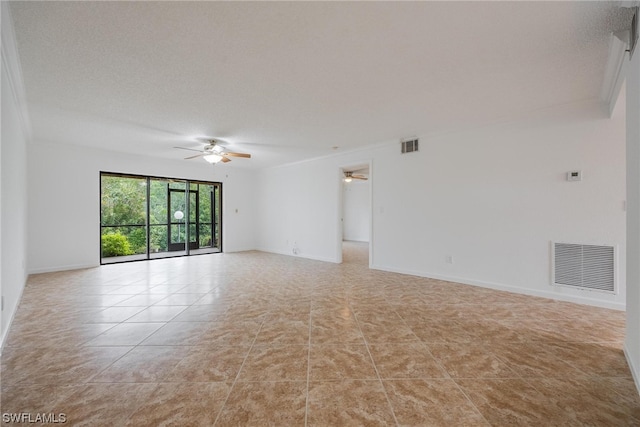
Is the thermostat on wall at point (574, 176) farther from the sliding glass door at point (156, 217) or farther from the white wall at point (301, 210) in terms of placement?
the sliding glass door at point (156, 217)

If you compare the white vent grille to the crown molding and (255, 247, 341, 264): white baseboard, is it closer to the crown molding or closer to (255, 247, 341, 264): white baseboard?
(255, 247, 341, 264): white baseboard

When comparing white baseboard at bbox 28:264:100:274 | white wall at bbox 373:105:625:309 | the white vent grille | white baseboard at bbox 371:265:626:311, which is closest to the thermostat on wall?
white wall at bbox 373:105:625:309

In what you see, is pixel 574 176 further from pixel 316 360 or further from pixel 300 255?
pixel 300 255

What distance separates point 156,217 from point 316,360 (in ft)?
22.5

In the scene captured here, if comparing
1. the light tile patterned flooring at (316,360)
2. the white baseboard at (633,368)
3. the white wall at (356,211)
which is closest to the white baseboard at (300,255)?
the light tile patterned flooring at (316,360)

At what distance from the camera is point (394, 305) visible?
10.8 feet

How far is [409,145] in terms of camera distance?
4840 mm

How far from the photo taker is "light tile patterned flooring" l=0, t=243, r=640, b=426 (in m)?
1.55

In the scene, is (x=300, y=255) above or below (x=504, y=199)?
below

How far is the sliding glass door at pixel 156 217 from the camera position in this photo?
6.70 m

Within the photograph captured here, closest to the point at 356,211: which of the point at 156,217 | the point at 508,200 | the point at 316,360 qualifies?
the point at 156,217

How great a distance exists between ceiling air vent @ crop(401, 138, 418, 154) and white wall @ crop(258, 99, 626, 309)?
0.13m

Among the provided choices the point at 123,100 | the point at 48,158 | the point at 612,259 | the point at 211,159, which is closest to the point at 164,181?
the point at 48,158

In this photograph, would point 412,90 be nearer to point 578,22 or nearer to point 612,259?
point 578,22
